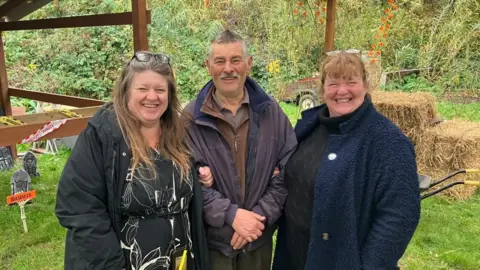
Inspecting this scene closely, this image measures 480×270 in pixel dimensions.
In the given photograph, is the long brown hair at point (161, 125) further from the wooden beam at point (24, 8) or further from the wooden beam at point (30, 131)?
the wooden beam at point (24, 8)

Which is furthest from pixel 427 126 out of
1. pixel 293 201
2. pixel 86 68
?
pixel 86 68

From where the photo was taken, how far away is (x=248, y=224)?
1.88 metres

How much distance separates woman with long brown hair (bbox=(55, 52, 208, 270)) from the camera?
1.57 m

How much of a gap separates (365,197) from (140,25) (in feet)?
8.92

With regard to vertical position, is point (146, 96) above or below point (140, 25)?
below

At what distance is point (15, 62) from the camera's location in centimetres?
1059

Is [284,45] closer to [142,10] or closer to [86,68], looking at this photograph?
[142,10]

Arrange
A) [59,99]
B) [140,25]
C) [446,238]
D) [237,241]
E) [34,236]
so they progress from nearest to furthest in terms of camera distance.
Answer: [237,241] → [140,25] → [34,236] → [446,238] → [59,99]

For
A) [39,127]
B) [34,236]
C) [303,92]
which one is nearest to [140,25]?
[39,127]

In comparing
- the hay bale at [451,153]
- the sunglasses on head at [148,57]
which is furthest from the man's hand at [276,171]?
the hay bale at [451,153]

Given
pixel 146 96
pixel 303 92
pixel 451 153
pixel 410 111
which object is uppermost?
pixel 146 96

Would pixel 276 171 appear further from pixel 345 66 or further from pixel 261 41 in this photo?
pixel 261 41

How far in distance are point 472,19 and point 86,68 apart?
8.20 metres

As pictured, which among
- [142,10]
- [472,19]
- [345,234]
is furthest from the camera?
[472,19]
